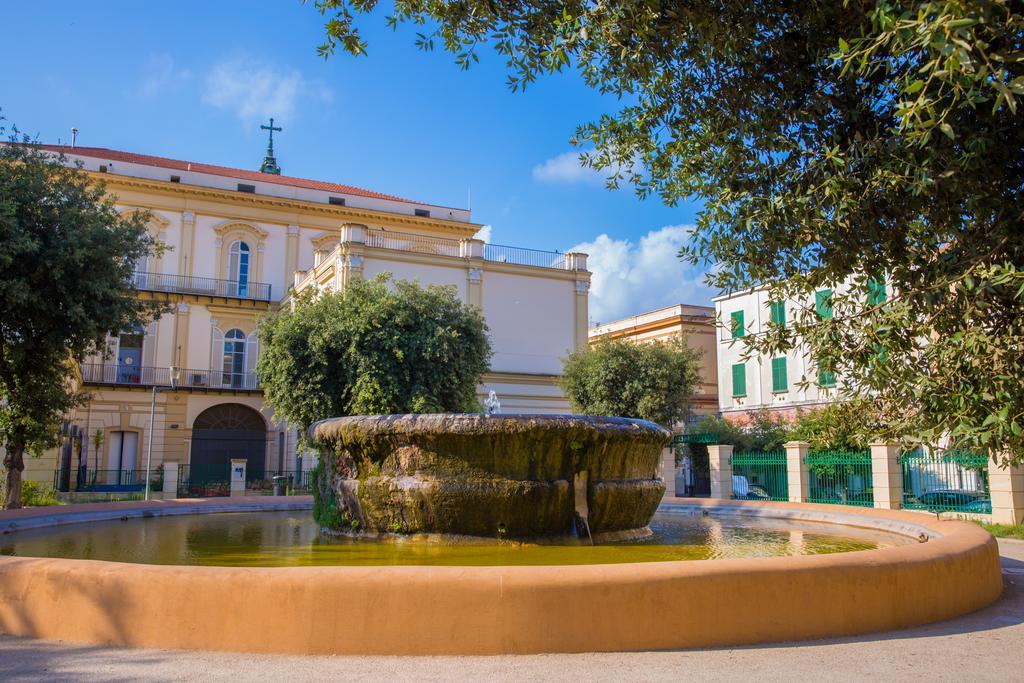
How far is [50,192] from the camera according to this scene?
13.3 meters

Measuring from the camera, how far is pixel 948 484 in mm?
19391

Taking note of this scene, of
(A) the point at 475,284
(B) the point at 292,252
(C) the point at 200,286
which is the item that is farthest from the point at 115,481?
(A) the point at 475,284

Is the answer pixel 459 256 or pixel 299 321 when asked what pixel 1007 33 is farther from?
pixel 459 256

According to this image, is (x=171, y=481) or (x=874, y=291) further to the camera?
(x=171, y=481)

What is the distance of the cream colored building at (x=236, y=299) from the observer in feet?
Answer: 103

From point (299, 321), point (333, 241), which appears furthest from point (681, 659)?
point (333, 241)

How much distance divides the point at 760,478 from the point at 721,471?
5.62 meters

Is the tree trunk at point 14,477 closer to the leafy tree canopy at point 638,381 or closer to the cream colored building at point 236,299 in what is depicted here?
the cream colored building at point 236,299

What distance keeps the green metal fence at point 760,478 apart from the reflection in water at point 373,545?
357 inches

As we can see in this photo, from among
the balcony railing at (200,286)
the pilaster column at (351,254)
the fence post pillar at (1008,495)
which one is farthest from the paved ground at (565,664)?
the balcony railing at (200,286)

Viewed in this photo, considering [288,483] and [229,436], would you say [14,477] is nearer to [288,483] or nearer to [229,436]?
[288,483]

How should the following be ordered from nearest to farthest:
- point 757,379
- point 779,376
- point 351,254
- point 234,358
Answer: point 351,254 < point 779,376 < point 757,379 < point 234,358

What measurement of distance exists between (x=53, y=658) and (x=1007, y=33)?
22.5 feet

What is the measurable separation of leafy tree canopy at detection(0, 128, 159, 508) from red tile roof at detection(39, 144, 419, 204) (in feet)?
74.5
